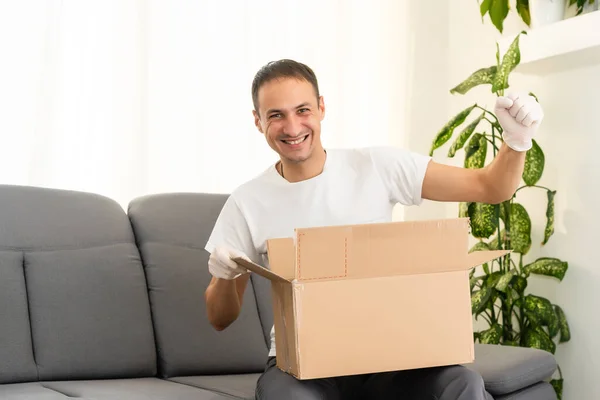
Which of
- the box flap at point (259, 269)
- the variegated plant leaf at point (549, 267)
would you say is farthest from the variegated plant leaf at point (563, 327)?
the box flap at point (259, 269)

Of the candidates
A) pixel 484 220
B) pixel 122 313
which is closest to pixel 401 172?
pixel 122 313

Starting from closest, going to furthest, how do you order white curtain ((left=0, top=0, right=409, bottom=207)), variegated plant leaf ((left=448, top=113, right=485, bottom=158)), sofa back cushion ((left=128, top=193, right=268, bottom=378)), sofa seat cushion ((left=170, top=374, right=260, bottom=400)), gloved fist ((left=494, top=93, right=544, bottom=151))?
gloved fist ((left=494, top=93, right=544, bottom=151)) → sofa seat cushion ((left=170, top=374, right=260, bottom=400)) → sofa back cushion ((left=128, top=193, right=268, bottom=378)) → white curtain ((left=0, top=0, right=409, bottom=207)) → variegated plant leaf ((left=448, top=113, right=485, bottom=158))

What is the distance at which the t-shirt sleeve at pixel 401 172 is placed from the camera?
1.84 m

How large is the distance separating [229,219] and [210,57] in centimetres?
126

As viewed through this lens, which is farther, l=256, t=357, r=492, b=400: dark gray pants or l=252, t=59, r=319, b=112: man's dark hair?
l=252, t=59, r=319, b=112: man's dark hair

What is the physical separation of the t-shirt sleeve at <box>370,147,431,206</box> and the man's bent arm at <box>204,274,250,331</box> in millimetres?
409

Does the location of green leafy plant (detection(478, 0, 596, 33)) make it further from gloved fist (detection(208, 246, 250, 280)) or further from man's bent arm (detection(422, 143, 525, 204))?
gloved fist (detection(208, 246, 250, 280))

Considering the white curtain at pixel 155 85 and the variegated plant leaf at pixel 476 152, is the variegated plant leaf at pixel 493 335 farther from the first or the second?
the white curtain at pixel 155 85

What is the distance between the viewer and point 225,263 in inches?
61.9

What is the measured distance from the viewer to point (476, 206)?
2.89m

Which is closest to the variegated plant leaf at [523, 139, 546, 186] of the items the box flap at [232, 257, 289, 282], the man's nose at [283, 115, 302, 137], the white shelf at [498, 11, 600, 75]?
the white shelf at [498, 11, 600, 75]

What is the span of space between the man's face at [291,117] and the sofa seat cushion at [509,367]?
0.71m

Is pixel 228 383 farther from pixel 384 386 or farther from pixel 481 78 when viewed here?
pixel 481 78

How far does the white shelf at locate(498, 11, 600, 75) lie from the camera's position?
2668 millimetres
